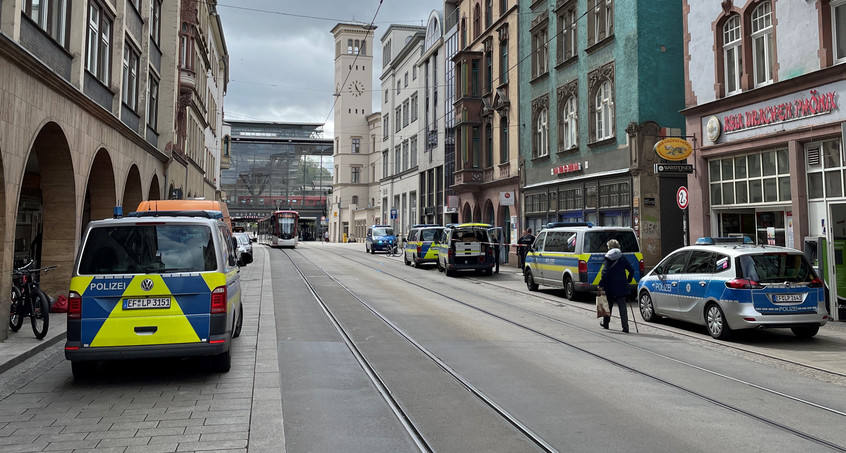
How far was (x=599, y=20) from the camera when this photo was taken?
2336 cm

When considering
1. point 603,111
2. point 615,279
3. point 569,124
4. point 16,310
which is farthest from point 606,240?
point 16,310

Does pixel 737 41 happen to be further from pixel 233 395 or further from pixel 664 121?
pixel 233 395

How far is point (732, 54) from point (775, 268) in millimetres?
8835

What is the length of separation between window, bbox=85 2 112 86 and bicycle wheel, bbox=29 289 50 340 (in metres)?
7.16

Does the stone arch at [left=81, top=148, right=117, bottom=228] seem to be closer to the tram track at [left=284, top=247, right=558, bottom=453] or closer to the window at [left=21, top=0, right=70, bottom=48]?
the window at [left=21, top=0, right=70, bottom=48]

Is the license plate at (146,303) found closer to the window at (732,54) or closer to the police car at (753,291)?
the police car at (753,291)

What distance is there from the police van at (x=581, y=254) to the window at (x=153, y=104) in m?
15.8

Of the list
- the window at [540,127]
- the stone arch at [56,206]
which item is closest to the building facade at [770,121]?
the window at [540,127]

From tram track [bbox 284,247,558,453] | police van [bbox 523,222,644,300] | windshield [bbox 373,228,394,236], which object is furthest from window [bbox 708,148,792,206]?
windshield [bbox 373,228,394,236]

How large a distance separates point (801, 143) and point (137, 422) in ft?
48.7

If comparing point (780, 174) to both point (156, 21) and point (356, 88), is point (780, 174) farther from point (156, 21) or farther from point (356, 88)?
point (356, 88)

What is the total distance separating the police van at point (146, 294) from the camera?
6641 mm

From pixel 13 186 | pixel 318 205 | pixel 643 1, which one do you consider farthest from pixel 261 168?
pixel 13 186

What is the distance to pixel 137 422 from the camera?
17.9ft
